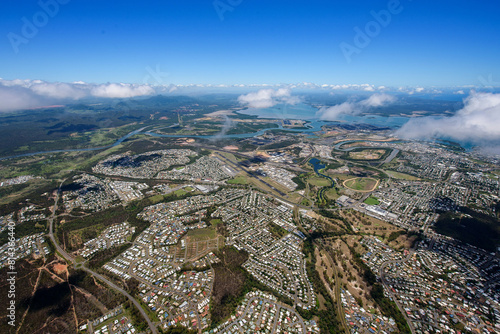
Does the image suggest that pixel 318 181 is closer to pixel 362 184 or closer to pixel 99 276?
pixel 362 184

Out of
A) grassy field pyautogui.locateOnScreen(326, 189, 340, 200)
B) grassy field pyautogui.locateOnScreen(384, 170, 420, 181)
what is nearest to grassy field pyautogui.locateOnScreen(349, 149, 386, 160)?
grassy field pyautogui.locateOnScreen(384, 170, 420, 181)

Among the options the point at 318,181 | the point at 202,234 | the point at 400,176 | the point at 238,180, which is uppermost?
the point at 202,234

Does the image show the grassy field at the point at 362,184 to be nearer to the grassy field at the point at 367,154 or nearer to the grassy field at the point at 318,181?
the grassy field at the point at 318,181

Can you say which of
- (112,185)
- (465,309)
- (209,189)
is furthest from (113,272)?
(465,309)

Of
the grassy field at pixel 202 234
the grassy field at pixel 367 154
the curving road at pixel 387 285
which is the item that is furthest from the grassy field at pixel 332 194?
the grassy field at pixel 367 154

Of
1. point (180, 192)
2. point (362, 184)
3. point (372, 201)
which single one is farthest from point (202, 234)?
point (362, 184)

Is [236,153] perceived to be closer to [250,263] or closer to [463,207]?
[250,263]

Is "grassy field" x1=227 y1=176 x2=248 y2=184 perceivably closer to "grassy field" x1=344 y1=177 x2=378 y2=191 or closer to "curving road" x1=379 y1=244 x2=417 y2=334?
"grassy field" x1=344 y1=177 x2=378 y2=191
